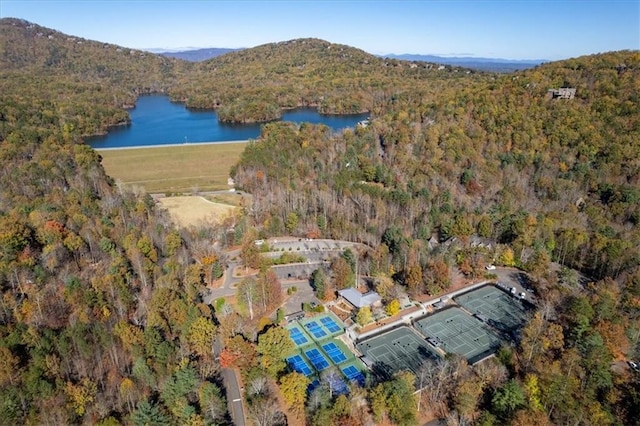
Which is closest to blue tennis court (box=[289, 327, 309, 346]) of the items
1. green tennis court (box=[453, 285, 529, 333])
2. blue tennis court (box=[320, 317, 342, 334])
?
blue tennis court (box=[320, 317, 342, 334])

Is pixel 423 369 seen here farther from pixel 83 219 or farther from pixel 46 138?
pixel 46 138

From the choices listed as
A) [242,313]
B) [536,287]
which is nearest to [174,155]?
[242,313]

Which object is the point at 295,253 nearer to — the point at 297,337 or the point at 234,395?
the point at 297,337

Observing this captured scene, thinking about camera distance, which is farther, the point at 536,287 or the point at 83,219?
the point at 83,219

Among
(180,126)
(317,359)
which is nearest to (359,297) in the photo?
(317,359)

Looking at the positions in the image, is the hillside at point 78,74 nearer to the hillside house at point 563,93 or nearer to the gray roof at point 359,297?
the gray roof at point 359,297
